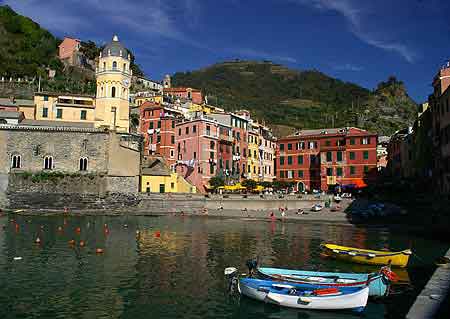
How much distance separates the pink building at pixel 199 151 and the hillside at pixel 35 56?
38.6m

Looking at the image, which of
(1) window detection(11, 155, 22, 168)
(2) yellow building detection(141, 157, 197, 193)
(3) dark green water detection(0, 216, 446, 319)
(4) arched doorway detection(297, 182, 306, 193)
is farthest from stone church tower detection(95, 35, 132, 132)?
(4) arched doorway detection(297, 182, 306, 193)

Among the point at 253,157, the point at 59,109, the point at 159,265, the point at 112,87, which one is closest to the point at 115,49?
the point at 112,87

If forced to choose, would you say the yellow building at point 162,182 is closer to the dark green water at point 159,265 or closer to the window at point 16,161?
the window at point 16,161

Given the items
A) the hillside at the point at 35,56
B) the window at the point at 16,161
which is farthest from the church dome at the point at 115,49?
the hillside at the point at 35,56

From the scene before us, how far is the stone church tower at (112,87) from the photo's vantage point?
232 feet

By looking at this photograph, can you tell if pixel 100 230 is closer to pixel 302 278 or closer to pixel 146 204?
pixel 146 204

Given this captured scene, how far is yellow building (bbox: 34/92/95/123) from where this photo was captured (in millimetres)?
74750

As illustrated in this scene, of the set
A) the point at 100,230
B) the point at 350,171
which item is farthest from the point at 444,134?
the point at 100,230

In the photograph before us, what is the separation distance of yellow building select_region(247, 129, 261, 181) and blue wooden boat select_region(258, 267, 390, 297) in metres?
63.4

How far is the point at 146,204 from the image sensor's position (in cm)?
6500

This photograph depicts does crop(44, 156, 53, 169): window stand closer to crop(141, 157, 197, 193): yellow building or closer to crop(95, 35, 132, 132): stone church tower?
crop(95, 35, 132, 132): stone church tower

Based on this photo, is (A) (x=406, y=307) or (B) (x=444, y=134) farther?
(B) (x=444, y=134)

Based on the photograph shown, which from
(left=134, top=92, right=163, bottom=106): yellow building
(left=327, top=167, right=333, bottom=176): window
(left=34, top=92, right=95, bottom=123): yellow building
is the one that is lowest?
(left=327, top=167, right=333, bottom=176): window

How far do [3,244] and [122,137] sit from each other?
37.3 m
